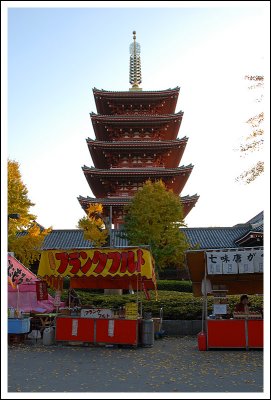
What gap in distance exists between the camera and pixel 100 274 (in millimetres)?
Answer: 14117

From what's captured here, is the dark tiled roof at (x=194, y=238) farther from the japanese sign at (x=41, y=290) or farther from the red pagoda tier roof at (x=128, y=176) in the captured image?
the japanese sign at (x=41, y=290)

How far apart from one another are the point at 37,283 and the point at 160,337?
5.13 meters

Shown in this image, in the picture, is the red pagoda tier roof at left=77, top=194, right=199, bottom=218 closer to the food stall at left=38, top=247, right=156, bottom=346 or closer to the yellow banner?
the food stall at left=38, top=247, right=156, bottom=346

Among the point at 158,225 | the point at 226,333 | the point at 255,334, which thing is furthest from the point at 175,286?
the point at 255,334

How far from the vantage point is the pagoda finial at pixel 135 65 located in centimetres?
4311

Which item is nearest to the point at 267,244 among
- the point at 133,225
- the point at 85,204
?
the point at 133,225

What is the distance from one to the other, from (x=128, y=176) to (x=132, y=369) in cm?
2583

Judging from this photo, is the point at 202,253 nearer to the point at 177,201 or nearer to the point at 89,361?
the point at 89,361

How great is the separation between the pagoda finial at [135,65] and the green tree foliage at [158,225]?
586 inches

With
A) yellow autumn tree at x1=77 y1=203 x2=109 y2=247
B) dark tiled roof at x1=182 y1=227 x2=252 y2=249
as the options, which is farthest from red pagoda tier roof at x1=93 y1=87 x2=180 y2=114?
dark tiled roof at x1=182 y1=227 x2=252 y2=249

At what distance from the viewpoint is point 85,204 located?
35250 mm

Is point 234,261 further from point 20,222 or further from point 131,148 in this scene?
point 131,148

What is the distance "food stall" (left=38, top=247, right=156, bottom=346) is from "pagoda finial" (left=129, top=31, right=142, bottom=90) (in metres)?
28.3

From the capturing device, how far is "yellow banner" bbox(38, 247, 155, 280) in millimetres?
13945
